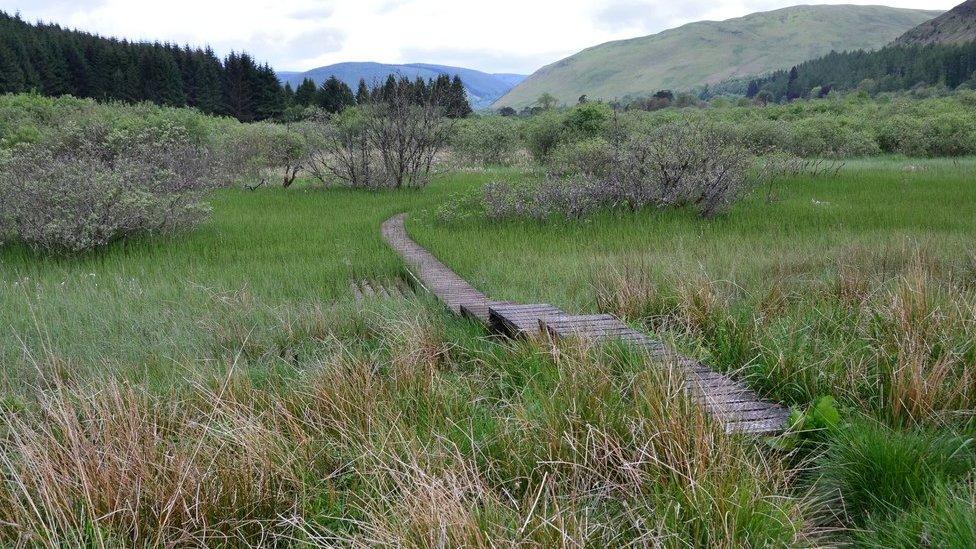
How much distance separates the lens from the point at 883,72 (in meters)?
95.9

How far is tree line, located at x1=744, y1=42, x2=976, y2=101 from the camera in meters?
79.6

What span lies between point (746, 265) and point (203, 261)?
660 centimetres

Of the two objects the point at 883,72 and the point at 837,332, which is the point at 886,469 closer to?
the point at 837,332

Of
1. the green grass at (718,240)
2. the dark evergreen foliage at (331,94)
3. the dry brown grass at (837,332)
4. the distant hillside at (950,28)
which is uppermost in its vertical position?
the distant hillside at (950,28)

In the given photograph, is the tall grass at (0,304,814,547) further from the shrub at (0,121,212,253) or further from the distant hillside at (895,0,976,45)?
the distant hillside at (895,0,976,45)

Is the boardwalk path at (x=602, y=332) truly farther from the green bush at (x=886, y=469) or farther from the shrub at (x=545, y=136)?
the shrub at (x=545, y=136)

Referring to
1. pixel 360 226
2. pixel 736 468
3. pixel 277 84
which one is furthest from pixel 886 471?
pixel 277 84

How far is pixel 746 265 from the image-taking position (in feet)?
24.2

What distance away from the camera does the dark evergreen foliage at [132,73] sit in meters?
52.7

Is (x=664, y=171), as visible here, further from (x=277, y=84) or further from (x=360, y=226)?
(x=277, y=84)

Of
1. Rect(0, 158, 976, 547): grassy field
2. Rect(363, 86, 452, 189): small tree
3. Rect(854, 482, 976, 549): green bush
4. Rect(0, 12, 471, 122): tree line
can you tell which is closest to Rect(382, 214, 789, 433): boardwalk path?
Rect(0, 158, 976, 547): grassy field

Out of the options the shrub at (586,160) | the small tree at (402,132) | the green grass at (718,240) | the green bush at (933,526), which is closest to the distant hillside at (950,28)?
the shrub at (586,160)

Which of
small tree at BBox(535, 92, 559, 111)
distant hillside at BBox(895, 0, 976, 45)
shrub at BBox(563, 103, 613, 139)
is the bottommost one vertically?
shrub at BBox(563, 103, 613, 139)

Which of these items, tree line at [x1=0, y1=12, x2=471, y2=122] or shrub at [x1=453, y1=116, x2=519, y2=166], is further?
tree line at [x1=0, y1=12, x2=471, y2=122]
